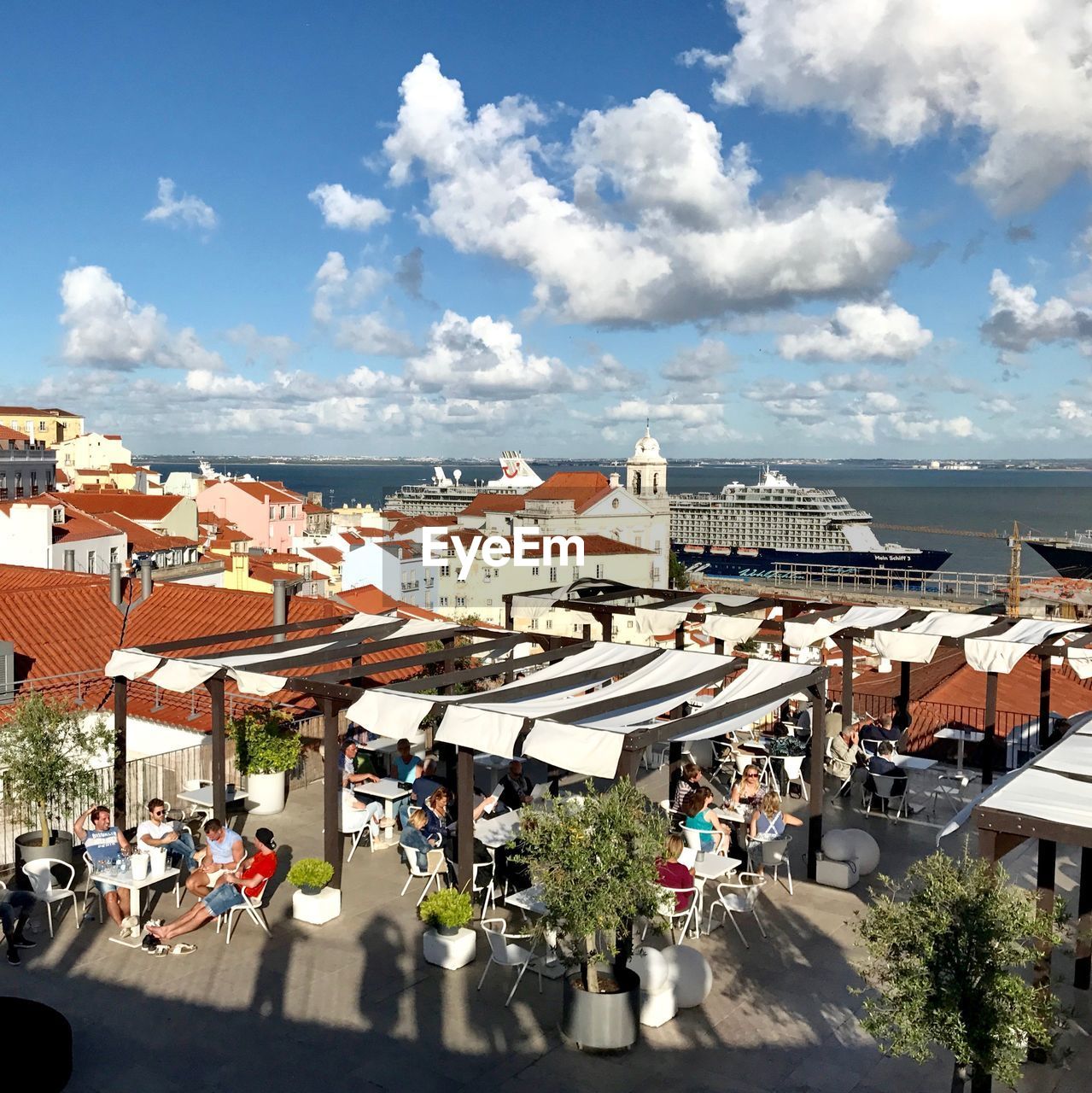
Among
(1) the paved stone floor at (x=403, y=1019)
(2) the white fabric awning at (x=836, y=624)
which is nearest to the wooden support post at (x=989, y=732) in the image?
(2) the white fabric awning at (x=836, y=624)

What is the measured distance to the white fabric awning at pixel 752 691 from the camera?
865cm

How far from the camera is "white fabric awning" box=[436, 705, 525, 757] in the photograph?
7934 mm

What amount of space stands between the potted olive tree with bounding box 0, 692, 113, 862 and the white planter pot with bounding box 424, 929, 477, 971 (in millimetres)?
3517

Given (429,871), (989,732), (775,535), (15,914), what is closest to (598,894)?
(429,871)

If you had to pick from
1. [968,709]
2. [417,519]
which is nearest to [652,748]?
[968,709]

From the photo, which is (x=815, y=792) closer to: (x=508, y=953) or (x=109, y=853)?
(x=508, y=953)

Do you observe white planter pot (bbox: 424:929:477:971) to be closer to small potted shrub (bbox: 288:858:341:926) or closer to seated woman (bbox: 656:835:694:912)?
small potted shrub (bbox: 288:858:341:926)

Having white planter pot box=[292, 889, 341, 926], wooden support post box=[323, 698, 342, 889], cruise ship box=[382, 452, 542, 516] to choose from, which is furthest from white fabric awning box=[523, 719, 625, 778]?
cruise ship box=[382, 452, 542, 516]

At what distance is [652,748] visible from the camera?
14.1 m

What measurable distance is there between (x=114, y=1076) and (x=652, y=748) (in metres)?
8.91

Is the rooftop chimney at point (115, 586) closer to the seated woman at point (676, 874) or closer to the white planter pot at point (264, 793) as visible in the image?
the white planter pot at point (264, 793)

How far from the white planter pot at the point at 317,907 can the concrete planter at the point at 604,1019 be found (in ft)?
8.79

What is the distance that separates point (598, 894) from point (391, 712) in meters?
3.03

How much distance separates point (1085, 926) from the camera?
7172 millimetres
